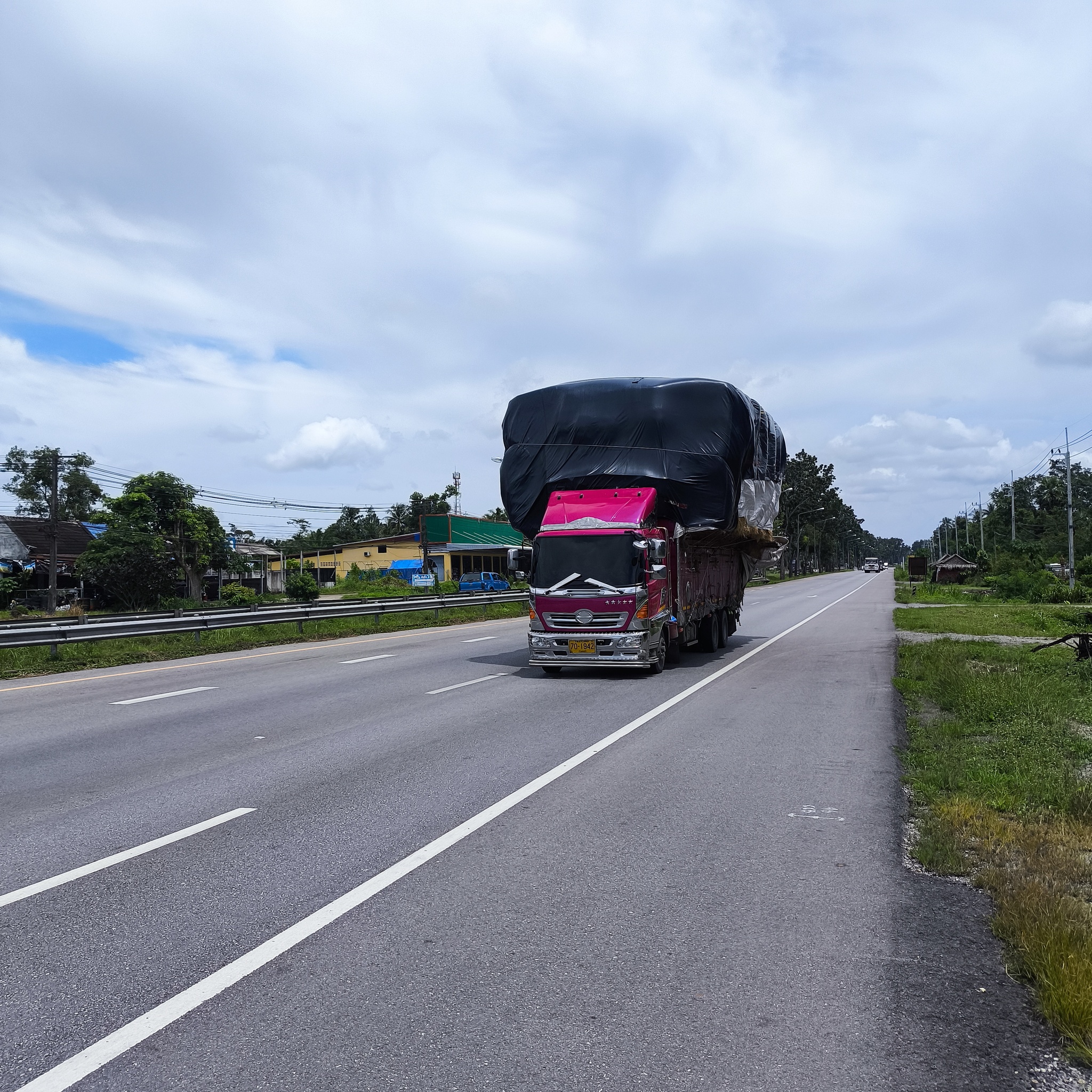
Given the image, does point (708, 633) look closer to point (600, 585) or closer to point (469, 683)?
point (600, 585)

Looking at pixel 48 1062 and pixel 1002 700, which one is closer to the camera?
pixel 48 1062

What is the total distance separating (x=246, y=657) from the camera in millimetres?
19297

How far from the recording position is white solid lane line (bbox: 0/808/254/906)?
498 centimetres

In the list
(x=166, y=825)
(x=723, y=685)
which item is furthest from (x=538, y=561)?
(x=166, y=825)

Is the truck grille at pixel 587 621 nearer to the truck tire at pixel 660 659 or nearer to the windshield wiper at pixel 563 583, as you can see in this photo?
the windshield wiper at pixel 563 583

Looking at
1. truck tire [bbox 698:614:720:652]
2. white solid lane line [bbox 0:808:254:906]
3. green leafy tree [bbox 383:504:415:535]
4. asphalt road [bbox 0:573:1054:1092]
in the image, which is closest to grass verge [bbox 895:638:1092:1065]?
asphalt road [bbox 0:573:1054:1092]

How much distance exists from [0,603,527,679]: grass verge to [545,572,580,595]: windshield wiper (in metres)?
9.22

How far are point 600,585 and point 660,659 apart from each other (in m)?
1.92

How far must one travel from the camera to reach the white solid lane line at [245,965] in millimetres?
3238

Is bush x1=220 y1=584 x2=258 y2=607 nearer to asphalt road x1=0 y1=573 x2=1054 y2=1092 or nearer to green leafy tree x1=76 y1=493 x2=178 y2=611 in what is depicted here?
green leafy tree x1=76 y1=493 x2=178 y2=611

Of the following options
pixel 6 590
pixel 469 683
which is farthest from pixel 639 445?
pixel 6 590

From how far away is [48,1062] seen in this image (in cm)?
327

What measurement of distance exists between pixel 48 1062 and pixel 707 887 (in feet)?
10.7

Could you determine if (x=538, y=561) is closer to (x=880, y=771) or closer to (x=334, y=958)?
(x=880, y=771)
